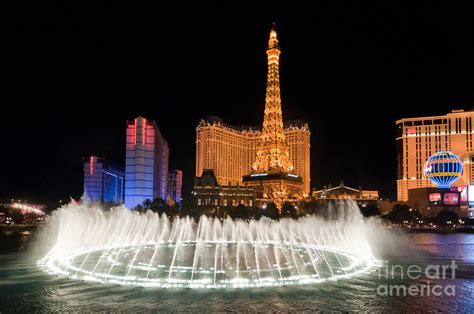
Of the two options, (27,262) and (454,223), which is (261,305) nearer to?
(27,262)

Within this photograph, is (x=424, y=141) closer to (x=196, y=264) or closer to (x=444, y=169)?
(x=444, y=169)

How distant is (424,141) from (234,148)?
52.6m

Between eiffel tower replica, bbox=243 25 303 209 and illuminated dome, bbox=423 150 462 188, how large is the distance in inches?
1076

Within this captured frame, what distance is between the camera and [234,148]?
130000 millimetres

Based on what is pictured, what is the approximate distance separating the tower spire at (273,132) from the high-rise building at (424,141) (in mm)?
37333

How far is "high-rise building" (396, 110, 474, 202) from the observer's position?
108 meters

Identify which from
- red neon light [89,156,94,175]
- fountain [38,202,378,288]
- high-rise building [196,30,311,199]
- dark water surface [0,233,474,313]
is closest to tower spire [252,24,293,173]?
high-rise building [196,30,311,199]

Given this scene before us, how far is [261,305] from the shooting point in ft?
47.4

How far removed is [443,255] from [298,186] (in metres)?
67.1

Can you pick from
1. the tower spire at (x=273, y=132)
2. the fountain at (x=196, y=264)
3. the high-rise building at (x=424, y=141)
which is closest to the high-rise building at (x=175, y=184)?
the tower spire at (x=273, y=132)

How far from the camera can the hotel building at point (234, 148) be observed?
121m

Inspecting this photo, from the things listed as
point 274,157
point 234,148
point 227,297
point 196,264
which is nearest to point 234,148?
point 234,148

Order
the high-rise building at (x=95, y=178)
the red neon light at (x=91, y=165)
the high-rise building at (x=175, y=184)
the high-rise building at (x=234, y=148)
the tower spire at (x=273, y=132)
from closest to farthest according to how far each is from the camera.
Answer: the tower spire at (x=273, y=132), the high-rise building at (x=95, y=178), the red neon light at (x=91, y=165), the high-rise building at (x=234, y=148), the high-rise building at (x=175, y=184)

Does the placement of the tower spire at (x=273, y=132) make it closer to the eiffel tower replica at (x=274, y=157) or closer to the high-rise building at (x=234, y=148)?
the eiffel tower replica at (x=274, y=157)
